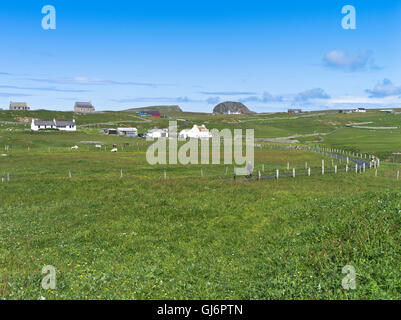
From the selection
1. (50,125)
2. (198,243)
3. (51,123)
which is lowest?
(198,243)

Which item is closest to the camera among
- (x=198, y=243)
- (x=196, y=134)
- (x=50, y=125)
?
(x=198, y=243)

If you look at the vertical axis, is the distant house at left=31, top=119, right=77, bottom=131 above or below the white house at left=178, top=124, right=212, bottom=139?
above

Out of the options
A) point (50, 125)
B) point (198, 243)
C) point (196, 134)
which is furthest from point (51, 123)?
point (198, 243)

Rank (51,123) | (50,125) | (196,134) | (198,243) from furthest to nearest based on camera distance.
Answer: (196,134) < (51,123) < (50,125) < (198,243)

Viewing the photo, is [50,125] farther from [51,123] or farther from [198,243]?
[198,243]

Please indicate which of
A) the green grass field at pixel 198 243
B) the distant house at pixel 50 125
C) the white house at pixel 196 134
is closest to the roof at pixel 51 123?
the distant house at pixel 50 125

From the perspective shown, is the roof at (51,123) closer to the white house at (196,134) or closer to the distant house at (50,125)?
the distant house at (50,125)

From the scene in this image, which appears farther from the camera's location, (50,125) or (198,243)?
(50,125)

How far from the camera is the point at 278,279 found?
12219mm

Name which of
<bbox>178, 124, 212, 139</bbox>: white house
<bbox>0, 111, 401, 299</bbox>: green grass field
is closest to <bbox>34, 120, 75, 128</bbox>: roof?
<bbox>178, 124, 212, 139</bbox>: white house

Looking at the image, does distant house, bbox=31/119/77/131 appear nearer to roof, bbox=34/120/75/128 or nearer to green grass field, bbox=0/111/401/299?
roof, bbox=34/120/75/128
